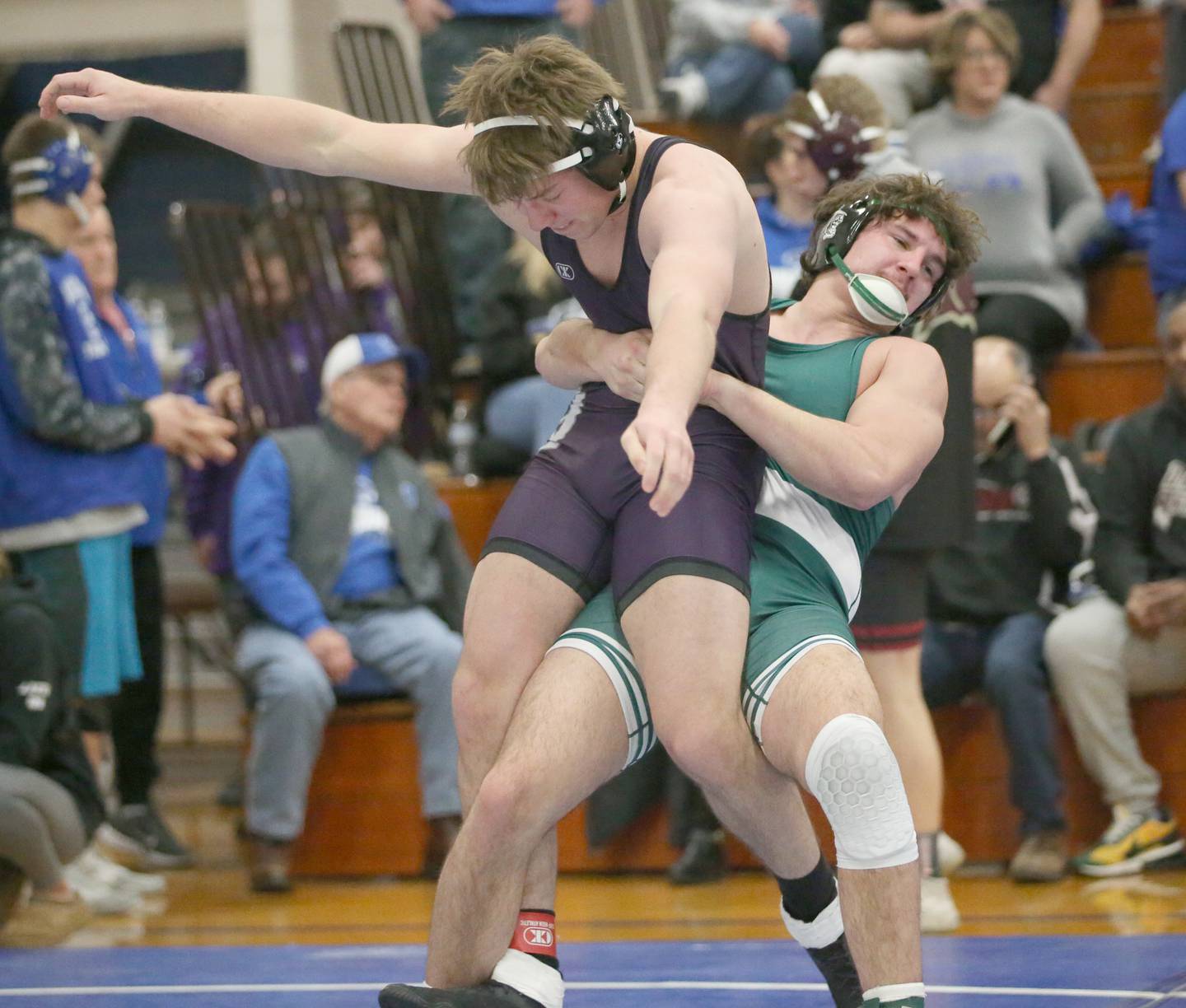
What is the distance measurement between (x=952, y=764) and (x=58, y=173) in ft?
9.52

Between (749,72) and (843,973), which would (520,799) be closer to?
(843,973)

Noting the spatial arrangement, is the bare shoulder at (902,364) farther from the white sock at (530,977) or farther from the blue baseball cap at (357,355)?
the blue baseball cap at (357,355)

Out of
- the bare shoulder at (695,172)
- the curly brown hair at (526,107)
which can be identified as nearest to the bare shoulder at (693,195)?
the bare shoulder at (695,172)

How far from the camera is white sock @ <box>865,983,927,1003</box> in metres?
2.43

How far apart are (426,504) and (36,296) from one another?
4.13ft

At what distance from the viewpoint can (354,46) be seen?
7.12 meters

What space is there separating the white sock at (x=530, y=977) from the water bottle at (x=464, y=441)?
3.26 meters

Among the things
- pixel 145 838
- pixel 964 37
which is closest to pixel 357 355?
pixel 145 838

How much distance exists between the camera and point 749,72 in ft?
21.7

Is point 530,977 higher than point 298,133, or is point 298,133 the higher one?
point 298,133

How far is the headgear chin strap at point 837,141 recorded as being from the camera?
414cm

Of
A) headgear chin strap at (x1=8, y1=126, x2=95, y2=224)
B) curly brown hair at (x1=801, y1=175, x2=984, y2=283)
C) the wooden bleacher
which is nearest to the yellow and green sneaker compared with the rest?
the wooden bleacher

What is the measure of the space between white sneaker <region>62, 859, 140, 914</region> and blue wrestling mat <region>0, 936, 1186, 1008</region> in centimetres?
48

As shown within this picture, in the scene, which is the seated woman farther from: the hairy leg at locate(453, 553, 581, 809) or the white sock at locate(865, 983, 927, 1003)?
the white sock at locate(865, 983, 927, 1003)
